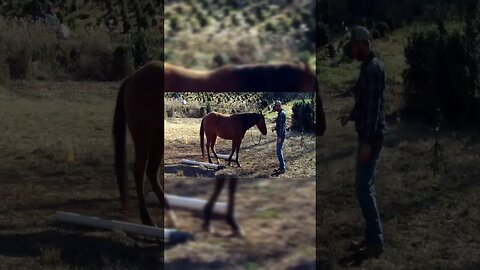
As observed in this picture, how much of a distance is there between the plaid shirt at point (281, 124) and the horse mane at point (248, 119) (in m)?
0.11

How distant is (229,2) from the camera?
5062 millimetres

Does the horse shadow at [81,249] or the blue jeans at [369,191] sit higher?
the blue jeans at [369,191]

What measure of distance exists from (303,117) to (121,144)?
236 centimetres

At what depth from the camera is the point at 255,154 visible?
5121 millimetres

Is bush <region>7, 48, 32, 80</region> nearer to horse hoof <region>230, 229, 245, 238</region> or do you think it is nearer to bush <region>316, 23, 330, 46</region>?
bush <region>316, 23, 330, 46</region>

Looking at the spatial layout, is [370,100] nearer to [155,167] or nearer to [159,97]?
[159,97]

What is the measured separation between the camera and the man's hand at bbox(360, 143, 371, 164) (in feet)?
19.9

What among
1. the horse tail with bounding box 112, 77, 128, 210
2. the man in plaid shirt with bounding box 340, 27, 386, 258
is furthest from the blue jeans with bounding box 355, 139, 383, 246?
the horse tail with bounding box 112, 77, 128, 210

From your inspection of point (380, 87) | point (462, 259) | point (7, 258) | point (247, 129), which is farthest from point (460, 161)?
point (7, 258)

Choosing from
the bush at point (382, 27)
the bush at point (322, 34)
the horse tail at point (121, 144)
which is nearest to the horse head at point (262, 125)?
the horse tail at point (121, 144)

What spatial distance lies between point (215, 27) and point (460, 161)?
3482 mm

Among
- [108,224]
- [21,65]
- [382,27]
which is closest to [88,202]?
[108,224]

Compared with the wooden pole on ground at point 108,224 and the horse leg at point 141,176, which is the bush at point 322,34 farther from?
the wooden pole on ground at point 108,224

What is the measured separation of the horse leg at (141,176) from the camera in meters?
6.71
